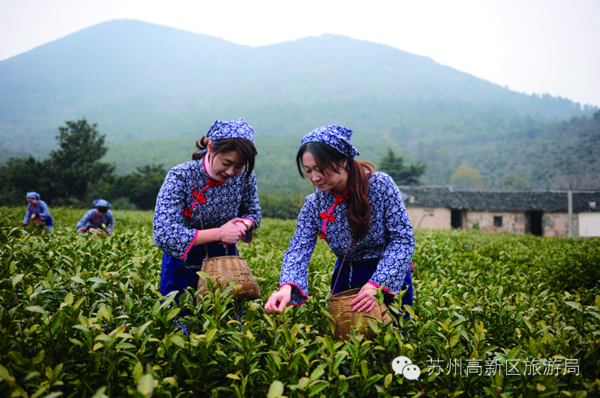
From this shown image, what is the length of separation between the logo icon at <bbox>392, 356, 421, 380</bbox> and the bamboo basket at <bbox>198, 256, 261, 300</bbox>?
2.63 feet

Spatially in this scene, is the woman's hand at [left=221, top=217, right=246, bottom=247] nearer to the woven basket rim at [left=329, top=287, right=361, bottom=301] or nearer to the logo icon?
the woven basket rim at [left=329, top=287, right=361, bottom=301]

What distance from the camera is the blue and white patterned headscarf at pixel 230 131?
1.98 m

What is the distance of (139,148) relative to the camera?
9081 centimetres

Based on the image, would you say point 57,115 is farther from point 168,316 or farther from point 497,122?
point 168,316

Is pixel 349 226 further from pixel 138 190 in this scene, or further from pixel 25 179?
pixel 25 179

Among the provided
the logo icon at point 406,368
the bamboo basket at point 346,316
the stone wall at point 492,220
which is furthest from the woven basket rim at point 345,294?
the stone wall at point 492,220

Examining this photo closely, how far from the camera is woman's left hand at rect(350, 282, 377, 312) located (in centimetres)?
172

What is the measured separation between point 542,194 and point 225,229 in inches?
1389

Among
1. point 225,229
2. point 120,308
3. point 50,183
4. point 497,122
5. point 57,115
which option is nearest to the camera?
point 120,308

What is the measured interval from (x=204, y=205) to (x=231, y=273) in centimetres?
50

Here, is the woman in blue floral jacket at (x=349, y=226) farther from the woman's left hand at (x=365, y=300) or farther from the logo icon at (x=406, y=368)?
the logo icon at (x=406, y=368)

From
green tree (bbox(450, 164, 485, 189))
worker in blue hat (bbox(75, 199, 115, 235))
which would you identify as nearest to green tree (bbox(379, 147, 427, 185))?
green tree (bbox(450, 164, 485, 189))

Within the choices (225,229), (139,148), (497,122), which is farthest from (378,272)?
(497,122)

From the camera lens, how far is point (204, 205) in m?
2.16
